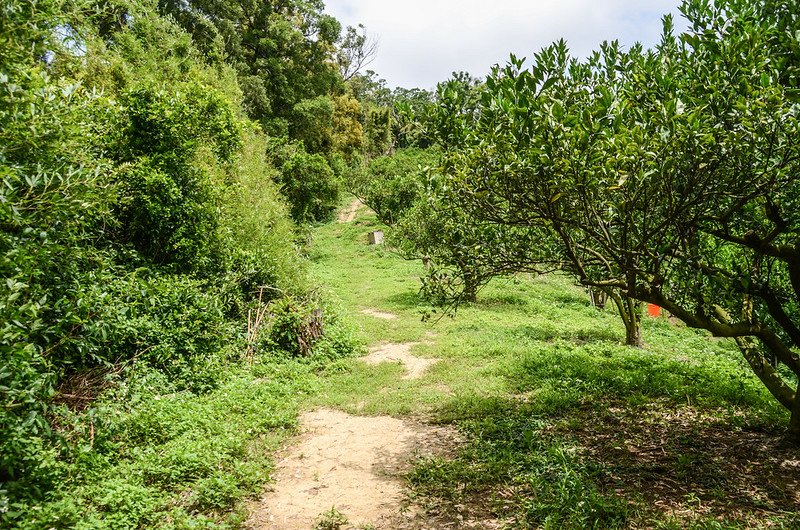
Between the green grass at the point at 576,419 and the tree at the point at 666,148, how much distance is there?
180cm

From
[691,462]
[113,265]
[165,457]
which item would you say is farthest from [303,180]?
[691,462]

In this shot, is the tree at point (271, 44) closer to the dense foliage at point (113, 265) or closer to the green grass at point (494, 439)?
the dense foliage at point (113, 265)

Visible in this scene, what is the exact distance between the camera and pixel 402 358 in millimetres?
11664

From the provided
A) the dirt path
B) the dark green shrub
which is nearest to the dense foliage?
the dark green shrub

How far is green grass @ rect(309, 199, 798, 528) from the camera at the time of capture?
510cm

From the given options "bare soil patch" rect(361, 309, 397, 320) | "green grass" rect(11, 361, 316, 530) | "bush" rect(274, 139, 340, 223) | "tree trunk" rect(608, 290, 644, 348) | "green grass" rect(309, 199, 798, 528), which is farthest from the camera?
"bush" rect(274, 139, 340, 223)

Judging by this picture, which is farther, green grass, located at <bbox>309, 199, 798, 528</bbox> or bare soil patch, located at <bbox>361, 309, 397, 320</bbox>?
bare soil patch, located at <bbox>361, 309, 397, 320</bbox>

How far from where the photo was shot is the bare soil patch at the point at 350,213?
41.7 metres

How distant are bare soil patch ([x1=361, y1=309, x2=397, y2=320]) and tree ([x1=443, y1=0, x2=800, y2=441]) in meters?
10.5

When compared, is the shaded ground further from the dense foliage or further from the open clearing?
the dense foliage

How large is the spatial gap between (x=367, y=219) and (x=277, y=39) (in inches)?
592

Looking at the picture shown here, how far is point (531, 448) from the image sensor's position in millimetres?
6574

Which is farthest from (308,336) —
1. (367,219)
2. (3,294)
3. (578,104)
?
(367,219)

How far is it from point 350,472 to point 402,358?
527cm
